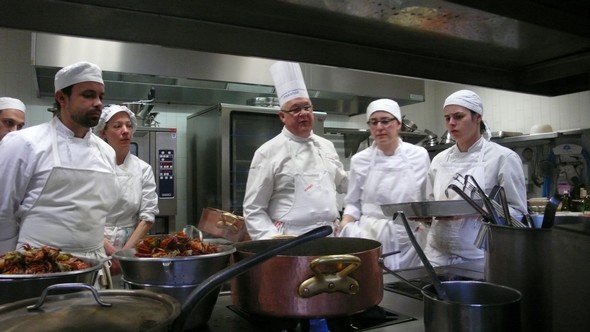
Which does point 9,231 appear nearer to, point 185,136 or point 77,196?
point 77,196

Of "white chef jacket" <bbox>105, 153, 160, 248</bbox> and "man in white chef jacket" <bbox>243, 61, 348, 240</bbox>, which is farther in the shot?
"white chef jacket" <bbox>105, 153, 160, 248</bbox>

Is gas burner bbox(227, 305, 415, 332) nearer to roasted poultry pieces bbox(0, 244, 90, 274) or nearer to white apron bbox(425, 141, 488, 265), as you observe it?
roasted poultry pieces bbox(0, 244, 90, 274)

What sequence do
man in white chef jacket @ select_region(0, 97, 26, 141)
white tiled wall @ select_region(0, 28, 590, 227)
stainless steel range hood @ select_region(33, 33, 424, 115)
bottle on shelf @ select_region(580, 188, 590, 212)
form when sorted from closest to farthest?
stainless steel range hood @ select_region(33, 33, 424, 115), man in white chef jacket @ select_region(0, 97, 26, 141), white tiled wall @ select_region(0, 28, 590, 227), bottle on shelf @ select_region(580, 188, 590, 212)

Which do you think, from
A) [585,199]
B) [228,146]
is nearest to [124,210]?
A: [228,146]

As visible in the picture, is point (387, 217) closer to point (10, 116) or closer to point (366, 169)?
point (366, 169)

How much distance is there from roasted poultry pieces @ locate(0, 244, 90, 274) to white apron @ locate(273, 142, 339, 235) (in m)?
1.23

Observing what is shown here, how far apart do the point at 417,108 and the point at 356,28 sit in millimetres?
5072

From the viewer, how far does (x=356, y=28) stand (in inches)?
30.7

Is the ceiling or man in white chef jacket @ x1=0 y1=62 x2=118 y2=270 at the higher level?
the ceiling

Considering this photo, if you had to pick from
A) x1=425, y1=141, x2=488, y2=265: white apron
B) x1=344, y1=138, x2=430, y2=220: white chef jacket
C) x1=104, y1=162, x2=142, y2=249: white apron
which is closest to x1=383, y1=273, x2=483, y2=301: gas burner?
x1=425, y1=141, x2=488, y2=265: white apron

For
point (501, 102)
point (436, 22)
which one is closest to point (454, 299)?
point (436, 22)

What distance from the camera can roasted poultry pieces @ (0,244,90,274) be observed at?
0.99 metres

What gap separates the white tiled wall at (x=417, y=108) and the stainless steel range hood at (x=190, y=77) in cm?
19

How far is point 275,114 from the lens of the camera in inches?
132
